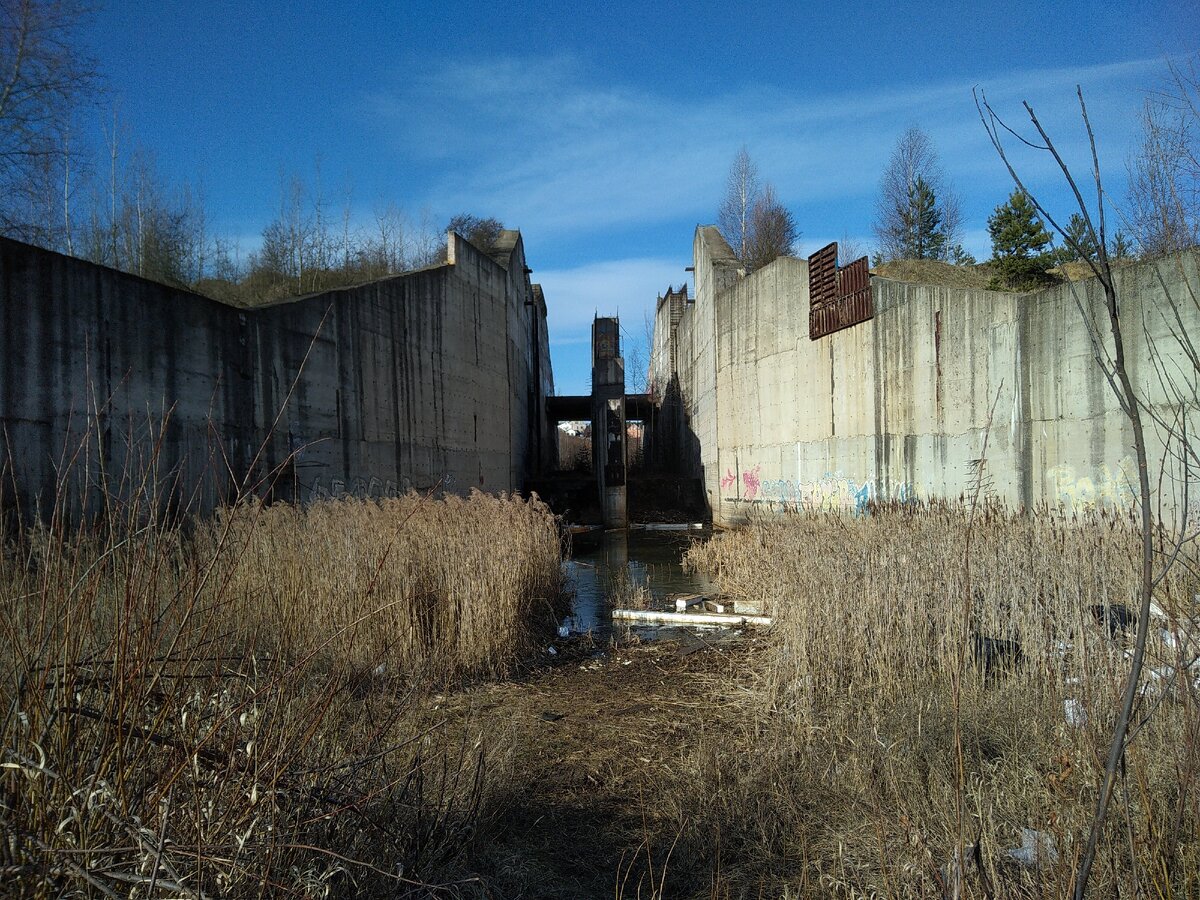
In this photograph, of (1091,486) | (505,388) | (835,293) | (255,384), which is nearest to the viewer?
(1091,486)

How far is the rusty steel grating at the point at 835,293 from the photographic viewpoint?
1479cm

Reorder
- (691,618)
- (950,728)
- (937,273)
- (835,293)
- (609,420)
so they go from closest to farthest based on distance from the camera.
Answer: (950,728), (691,618), (835,293), (937,273), (609,420)

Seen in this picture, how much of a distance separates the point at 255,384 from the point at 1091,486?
11982 millimetres

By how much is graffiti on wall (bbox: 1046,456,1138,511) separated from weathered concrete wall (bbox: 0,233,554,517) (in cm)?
925

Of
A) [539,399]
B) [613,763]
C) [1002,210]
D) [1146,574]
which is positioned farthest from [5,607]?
[539,399]

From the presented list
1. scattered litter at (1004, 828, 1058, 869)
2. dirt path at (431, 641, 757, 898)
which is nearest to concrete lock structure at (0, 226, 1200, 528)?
scattered litter at (1004, 828, 1058, 869)

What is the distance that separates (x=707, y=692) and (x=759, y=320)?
590 inches

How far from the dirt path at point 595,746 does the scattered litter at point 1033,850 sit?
1.29m

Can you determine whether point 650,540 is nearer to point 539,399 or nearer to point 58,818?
point 539,399

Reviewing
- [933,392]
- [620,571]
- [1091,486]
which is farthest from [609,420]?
[1091,486]

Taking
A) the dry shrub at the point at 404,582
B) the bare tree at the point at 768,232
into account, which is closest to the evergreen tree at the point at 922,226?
the bare tree at the point at 768,232

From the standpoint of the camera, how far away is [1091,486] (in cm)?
986

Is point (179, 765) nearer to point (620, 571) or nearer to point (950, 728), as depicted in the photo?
point (950, 728)

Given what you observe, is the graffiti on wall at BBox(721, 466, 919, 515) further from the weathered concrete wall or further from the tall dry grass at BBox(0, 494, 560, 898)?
the tall dry grass at BBox(0, 494, 560, 898)
